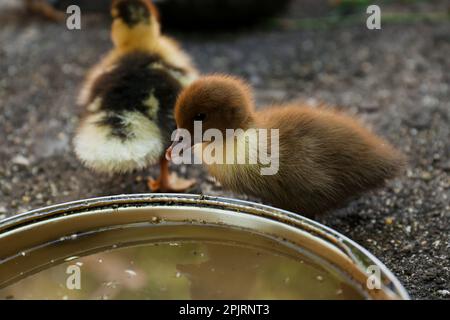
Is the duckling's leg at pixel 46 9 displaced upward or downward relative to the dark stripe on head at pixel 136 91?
upward

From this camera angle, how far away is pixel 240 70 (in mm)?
3705

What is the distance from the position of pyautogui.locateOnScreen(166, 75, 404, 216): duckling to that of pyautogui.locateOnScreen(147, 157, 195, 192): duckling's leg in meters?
0.39

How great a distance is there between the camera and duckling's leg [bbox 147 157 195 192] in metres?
2.52

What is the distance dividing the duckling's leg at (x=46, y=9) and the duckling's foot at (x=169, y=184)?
2.15 m

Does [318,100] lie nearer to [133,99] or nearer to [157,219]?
[133,99]

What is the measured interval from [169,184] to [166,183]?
24 millimetres

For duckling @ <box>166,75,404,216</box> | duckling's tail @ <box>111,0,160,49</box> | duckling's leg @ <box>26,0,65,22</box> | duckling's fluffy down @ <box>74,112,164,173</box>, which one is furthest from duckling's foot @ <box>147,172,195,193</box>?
duckling's leg @ <box>26,0,65,22</box>

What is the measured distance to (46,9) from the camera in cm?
436

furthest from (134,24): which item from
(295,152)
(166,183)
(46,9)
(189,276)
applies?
(46,9)

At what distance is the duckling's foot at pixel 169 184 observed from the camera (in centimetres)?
254

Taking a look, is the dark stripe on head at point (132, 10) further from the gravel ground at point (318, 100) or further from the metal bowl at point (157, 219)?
the metal bowl at point (157, 219)

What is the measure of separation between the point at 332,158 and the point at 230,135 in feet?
1.12

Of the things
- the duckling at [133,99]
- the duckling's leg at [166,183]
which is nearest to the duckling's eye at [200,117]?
the duckling at [133,99]
